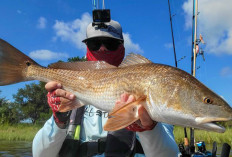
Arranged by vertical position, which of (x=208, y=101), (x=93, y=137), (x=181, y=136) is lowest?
(x=181, y=136)

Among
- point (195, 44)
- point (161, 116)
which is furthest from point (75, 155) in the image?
point (195, 44)

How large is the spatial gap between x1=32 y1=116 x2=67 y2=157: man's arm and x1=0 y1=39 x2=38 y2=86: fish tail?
66 cm

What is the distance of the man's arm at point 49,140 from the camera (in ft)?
9.42

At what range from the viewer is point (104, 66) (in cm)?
268

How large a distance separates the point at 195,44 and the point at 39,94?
1415 inches

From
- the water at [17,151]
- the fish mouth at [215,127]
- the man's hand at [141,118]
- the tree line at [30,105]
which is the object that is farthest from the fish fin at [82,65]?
the tree line at [30,105]

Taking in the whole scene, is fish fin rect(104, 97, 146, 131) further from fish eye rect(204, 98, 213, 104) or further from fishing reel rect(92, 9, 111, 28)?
fishing reel rect(92, 9, 111, 28)

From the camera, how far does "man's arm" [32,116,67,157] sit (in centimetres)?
287

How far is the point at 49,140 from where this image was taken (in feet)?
9.52

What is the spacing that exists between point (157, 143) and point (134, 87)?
0.75 metres

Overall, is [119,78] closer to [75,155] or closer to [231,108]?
[231,108]

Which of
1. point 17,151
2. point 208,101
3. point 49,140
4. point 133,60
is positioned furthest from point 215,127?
point 17,151

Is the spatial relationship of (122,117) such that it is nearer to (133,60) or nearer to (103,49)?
(133,60)

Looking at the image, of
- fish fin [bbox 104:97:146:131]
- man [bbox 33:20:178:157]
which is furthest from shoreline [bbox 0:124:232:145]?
fish fin [bbox 104:97:146:131]
